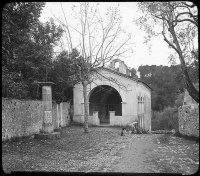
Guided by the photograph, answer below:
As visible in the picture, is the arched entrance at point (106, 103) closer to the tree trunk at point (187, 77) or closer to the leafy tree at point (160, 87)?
the leafy tree at point (160, 87)

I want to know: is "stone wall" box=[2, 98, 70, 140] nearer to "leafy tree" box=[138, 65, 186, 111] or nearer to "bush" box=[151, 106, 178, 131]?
"leafy tree" box=[138, 65, 186, 111]

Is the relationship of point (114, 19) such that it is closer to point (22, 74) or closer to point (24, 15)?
point (22, 74)

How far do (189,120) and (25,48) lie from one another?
10.8m

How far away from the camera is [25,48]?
1641 centimetres

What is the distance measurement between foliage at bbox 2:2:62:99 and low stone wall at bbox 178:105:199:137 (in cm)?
813

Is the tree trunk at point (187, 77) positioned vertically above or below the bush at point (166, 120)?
above

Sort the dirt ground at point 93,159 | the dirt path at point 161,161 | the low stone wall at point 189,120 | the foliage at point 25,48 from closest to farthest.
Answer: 1. the dirt path at point 161,161
2. the dirt ground at point 93,159
3. the foliage at point 25,48
4. the low stone wall at point 189,120

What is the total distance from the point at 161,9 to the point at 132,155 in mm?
5999

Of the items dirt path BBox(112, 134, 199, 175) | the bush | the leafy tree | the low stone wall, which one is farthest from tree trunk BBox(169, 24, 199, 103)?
the bush

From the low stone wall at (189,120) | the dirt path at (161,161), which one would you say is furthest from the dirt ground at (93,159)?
the low stone wall at (189,120)

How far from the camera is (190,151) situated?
Answer: 356 inches

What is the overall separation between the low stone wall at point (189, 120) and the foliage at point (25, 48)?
8134 millimetres

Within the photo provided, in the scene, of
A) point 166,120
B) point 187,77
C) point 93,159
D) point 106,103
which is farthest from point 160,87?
point 93,159

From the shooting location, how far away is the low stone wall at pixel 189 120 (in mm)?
11227
